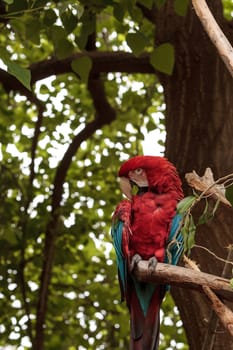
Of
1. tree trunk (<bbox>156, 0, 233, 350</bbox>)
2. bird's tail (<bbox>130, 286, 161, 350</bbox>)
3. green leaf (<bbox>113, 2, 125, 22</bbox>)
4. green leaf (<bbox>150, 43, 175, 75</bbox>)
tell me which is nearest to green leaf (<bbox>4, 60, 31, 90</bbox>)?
bird's tail (<bbox>130, 286, 161, 350</bbox>)

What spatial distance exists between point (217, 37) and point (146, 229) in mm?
685

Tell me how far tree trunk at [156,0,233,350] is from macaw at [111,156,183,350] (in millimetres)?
533

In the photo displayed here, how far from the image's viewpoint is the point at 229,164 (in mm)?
3123

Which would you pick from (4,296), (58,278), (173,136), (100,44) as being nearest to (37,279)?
(58,278)

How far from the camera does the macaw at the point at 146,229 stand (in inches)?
96.2

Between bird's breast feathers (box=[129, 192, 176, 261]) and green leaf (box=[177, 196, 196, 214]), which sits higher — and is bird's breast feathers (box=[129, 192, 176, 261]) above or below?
below

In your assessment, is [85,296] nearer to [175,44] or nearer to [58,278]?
[58,278]

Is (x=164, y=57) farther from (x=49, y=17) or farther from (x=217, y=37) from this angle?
(x=217, y=37)

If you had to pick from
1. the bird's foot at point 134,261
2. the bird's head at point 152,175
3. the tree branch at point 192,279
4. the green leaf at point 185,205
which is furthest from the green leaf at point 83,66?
the green leaf at point 185,205

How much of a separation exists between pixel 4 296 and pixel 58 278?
0.77m

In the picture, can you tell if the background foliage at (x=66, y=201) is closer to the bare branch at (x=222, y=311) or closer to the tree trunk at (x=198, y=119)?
the tree trunk at (x=198, y=119)

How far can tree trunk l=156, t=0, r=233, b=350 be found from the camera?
3014 mm

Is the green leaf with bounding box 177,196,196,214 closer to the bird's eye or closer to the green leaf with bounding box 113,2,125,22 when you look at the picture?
the bird's eye

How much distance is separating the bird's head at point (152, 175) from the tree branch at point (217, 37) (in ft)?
1.75
